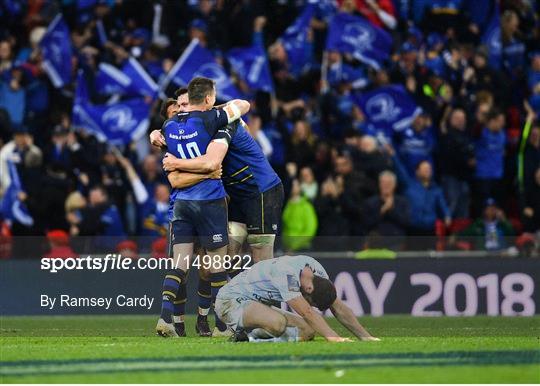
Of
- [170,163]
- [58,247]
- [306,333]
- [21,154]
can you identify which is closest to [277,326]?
[306,333]

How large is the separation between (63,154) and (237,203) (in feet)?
22.3

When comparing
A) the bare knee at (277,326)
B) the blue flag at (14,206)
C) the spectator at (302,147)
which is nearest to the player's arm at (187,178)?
the bare knee at (277,326)

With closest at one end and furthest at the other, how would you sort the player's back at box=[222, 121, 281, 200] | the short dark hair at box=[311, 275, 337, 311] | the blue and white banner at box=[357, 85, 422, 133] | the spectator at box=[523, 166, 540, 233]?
1. the short dark hair at box=[311, 275, 337, 311]
2. the player's back at box=[222, 121, 281, 200]
3. the spectator at box=[523, 166, 540, 233]
4. the blue and white banner at box=[357, 85, 422, 133]

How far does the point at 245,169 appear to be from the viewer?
14.7 m

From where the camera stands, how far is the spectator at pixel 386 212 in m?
20.0

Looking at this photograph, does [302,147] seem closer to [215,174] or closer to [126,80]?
[126,80]

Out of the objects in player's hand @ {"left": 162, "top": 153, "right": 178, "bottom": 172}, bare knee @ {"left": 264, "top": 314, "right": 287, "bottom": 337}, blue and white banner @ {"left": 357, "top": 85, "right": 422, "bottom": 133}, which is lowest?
bare knee @ {"left": 264, "top": 314, "right": 287, "bottom": 337}

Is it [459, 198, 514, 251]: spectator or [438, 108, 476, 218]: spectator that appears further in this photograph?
[438, 108, 476, 218]: spectator

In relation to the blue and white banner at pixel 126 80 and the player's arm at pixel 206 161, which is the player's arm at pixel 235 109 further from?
the blue and white banner at pixel 126 80

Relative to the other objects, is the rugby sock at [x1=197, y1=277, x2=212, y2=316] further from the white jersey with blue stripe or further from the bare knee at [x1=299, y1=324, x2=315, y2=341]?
the bare knee at [x1=299, y1=324, x2=315, y2=341]

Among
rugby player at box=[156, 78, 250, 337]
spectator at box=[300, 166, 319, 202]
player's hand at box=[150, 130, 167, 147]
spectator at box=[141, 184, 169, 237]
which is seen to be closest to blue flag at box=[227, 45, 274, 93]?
spectator at box=[300, 166, 319, 202]

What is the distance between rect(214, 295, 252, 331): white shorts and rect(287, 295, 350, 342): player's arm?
516mm

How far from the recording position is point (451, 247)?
1898 centimetres

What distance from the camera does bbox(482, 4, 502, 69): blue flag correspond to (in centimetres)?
2305
